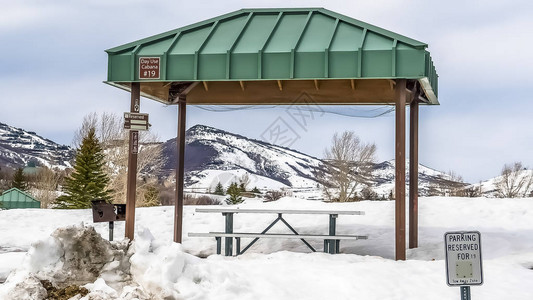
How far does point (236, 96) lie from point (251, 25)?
6.19 feet

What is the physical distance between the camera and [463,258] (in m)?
5.27

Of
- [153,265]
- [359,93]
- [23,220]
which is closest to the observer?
[153,265]

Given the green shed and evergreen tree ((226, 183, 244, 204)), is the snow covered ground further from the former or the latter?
the green shed

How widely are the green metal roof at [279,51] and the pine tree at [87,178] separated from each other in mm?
18950

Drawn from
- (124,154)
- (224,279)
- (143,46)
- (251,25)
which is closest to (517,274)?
(224,279)

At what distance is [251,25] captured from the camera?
36.9 feet

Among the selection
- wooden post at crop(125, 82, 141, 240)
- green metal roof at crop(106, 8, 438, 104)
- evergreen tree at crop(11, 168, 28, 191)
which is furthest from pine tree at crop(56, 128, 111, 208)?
green metal roof at crop(106, 8, 438, 104)

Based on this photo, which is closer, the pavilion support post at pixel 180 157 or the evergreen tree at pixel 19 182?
the pavilion support post at pixel 180 157

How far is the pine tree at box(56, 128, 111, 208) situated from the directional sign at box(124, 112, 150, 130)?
62.5ft

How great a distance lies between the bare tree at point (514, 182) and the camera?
2586 cm

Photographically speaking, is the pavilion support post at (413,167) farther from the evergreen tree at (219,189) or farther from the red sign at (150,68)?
the evergreen tree at (219,189)

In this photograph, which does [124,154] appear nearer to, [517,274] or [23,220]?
[23,220]

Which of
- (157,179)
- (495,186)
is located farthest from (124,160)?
(495,186)

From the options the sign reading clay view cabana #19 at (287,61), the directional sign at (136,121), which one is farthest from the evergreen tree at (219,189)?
the directional sign at (136,121)
